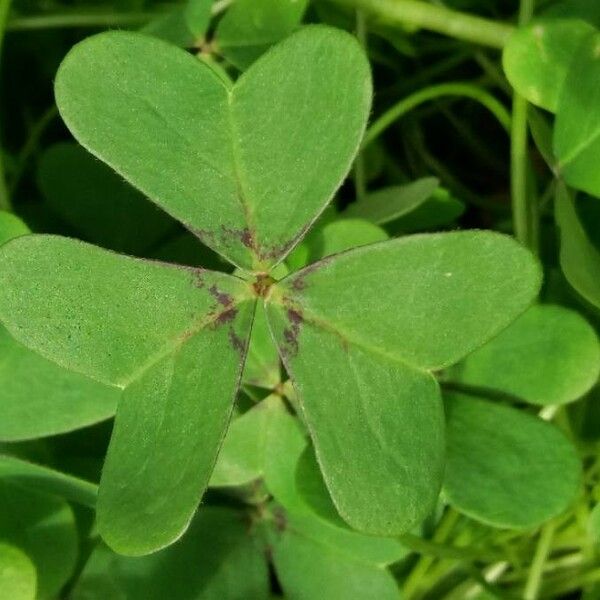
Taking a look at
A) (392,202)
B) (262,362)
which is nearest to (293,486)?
(262,362)

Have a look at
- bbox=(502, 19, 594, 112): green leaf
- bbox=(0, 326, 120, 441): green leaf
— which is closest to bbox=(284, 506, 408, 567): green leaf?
bbox=(0, 326, 120, 441): green leaf

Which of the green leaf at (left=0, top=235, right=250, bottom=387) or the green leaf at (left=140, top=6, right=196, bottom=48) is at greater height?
the green leaf at (left=140, top=6, right=196, bottom=48)

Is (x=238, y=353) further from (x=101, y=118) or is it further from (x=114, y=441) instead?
(x=101, y=118)

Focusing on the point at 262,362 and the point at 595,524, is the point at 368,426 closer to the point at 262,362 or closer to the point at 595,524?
the point at 262,362

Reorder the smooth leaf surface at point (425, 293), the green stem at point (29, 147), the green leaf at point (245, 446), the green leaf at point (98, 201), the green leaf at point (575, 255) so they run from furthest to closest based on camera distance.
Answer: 1. the green stem at point (29, 147)
2. the green leaf at point (98, 201)
3. the green leaf at point (245, 446)
4. the green leaf at point (575, 255)
5. the smooth leaf surface at point (425, 293)

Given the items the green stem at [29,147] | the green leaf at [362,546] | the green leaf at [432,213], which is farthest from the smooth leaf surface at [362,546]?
the green stem at [29,147]

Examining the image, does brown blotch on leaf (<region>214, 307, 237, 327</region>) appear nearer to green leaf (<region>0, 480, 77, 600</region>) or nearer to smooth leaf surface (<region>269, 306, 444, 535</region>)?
→ smooth leaf surface (<region>269, 306, 444, 535</region>)

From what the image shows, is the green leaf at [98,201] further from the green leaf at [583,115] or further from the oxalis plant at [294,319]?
the green leaf at [583,115]
